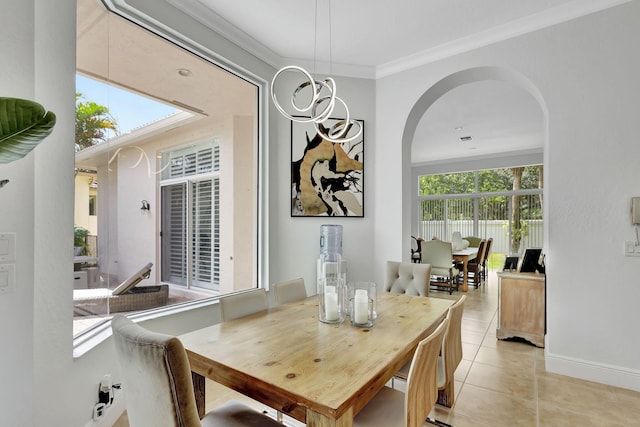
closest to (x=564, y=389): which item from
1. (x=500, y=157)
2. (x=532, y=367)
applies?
(x=532, y=367)

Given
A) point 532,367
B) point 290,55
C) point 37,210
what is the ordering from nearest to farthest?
point 37,210 < point 532,367 < point 290,55

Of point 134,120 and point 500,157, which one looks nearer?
point 134,120

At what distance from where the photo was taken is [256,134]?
3.53 meters

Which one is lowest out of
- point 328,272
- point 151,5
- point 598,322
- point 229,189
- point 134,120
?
point 598,322

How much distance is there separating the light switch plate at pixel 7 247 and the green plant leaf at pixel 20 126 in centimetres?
56

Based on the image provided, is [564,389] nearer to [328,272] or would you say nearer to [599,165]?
[599,165]

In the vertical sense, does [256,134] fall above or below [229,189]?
above

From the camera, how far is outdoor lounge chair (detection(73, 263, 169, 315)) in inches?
77.8

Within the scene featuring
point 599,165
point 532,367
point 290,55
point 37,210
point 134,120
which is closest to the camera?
point 37,210

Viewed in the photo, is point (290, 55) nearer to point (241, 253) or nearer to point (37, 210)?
point (241, 253)

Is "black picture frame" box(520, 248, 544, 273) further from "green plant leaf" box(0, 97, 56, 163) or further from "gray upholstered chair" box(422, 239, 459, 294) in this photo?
"green plant leaf" box(0, 97, 56, 163)

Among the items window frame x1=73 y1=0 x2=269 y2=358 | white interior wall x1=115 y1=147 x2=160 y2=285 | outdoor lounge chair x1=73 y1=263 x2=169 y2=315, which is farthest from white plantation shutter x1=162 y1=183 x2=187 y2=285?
window frame x1=73 y1=0 x2=269 y2=358

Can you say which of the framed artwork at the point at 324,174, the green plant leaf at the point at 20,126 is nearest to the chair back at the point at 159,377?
the green plant leaf at the point at 20,126

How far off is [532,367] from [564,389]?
0.38 m
